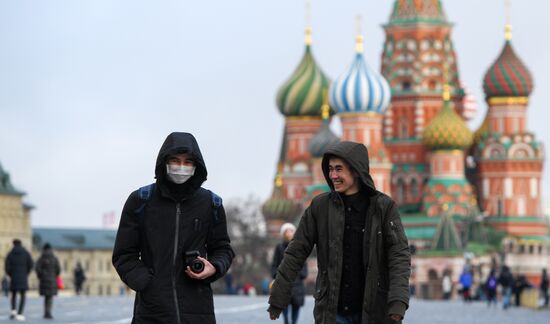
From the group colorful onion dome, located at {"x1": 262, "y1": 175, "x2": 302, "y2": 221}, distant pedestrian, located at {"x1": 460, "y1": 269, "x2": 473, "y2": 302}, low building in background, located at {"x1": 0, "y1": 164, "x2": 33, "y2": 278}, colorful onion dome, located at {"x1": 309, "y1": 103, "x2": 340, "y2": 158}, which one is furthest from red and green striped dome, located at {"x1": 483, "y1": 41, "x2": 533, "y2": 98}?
distant pedestrian, located at {"x1": 460, "y1": 269, "x2": 473, "y2": 302}

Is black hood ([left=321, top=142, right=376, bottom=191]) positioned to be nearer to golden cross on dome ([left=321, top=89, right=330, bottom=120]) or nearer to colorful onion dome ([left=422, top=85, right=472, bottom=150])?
colorful onion dome ([left=422, top=85, right=472, bottom=150])

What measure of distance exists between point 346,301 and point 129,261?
101 centimetres

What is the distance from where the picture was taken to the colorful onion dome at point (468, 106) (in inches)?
3940

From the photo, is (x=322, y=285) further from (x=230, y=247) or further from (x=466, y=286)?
(x=466, y=286)

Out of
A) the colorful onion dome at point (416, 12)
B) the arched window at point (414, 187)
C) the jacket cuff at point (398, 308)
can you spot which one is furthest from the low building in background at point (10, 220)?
the jacket cuff at point (398, 308)

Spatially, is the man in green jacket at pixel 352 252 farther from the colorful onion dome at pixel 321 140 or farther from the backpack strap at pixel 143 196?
the colorful onion dome at pixel 321 140

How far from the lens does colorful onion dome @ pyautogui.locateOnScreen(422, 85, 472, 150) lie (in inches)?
3600

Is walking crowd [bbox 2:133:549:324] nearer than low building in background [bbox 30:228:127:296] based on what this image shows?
Yes

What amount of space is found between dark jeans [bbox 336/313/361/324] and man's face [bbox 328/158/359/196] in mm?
567

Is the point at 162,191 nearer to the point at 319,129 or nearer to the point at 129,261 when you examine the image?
the point at 129,261

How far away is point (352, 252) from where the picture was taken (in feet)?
32.9

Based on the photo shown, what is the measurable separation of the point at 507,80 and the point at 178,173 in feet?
283

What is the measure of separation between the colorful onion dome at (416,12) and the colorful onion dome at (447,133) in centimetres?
516

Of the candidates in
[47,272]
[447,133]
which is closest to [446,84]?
[447,133]
